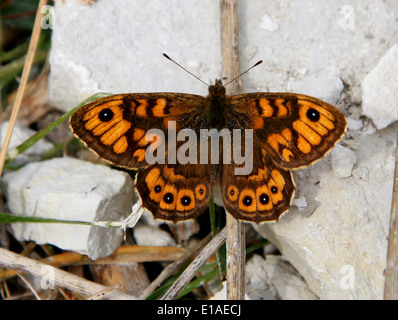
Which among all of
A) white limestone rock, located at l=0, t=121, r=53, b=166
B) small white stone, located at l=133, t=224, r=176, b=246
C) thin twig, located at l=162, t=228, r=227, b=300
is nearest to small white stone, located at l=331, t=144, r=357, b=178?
thin twig, located at l=162, t=228, r=227, b=300

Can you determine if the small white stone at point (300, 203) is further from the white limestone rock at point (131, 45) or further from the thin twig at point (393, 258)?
the white limestone rock at point (131, 45)

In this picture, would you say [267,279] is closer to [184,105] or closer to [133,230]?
[133,230]

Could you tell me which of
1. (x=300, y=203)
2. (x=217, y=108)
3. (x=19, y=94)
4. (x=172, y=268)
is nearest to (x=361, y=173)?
(x=300, y=203)

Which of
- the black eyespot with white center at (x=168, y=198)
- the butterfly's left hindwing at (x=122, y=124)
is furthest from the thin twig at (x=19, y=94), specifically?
the black eyespot with white center at (x=168, y=198)

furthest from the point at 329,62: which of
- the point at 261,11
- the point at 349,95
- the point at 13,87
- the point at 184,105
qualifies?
the point at 13,87

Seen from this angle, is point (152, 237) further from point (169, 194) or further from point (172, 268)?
point (169, 194)

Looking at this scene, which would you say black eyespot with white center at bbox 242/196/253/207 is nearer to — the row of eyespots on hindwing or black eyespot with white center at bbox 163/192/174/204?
the row of eyespots on hindwing
